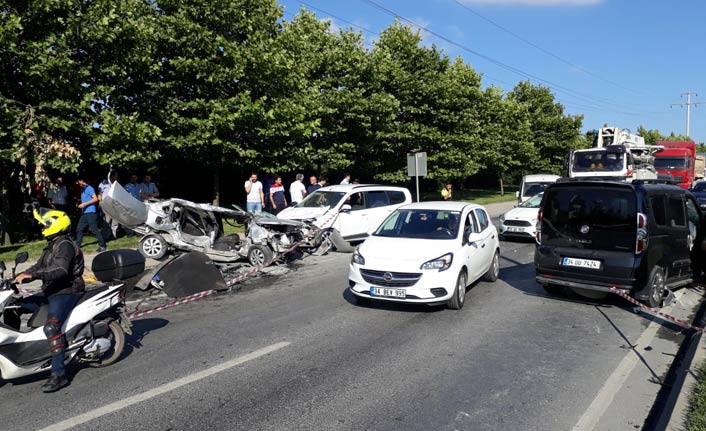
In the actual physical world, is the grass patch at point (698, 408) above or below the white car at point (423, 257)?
below

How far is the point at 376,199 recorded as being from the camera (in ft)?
49.2

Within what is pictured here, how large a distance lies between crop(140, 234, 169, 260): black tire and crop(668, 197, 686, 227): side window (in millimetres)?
9886

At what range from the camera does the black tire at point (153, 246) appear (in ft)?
37.9

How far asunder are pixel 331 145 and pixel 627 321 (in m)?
17.7

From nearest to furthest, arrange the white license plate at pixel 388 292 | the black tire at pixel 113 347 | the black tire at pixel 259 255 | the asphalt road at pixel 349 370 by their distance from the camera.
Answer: the asphalt road at pixel 349 370, the black tire at pixel 113 347, the white license plate at pixel 388 292, the black tire at pixel 259 255

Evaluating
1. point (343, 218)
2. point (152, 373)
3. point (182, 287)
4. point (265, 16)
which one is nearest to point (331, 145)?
point (265, 16)

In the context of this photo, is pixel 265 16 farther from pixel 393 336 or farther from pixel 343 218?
pixel 393 336

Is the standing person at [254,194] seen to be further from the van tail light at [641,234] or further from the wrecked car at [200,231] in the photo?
the van tail light at [641,234]

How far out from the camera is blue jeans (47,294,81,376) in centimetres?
498

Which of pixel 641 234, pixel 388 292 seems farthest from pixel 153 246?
pixel 641 234

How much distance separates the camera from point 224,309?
8.10 metres

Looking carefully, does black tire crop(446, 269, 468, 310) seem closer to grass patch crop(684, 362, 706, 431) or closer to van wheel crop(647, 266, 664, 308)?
van wheel crop(647, 266, 664, 308)

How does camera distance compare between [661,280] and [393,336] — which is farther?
[661,280]

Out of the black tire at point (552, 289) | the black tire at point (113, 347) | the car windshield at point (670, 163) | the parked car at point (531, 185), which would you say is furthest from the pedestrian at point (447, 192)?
the black tire at point (113, 347)
